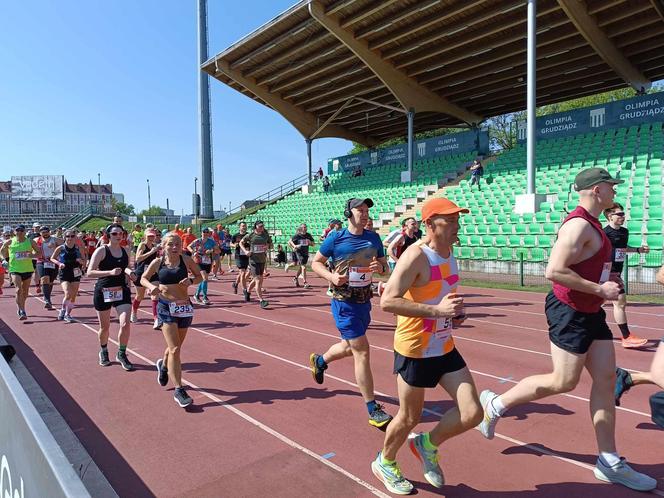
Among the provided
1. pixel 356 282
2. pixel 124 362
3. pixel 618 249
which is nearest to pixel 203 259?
pixel 124 362

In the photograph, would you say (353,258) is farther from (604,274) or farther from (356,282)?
(604,274)

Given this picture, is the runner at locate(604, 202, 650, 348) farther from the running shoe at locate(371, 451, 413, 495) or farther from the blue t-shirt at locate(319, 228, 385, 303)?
the running shoe at locate(371, 451, 413, 495)

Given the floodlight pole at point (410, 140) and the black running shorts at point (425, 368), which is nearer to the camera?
the black running shorts at point (425, 368)

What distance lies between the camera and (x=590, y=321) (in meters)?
3.50

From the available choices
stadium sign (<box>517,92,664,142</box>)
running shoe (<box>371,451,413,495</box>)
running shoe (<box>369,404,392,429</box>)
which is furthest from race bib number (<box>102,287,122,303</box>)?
stadium sign (<box>517,92,664,142</box>)

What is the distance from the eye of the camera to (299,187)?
1606 inches

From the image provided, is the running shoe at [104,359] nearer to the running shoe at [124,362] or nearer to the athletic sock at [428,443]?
the running shoe at [124,362]

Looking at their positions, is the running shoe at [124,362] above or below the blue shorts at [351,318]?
below

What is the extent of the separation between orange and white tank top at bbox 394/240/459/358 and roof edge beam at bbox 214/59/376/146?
31288 millimetres

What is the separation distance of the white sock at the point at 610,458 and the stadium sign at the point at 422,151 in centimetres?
2819

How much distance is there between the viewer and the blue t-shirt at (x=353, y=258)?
473 cm

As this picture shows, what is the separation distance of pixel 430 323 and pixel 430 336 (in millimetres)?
85

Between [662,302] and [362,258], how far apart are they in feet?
33.6

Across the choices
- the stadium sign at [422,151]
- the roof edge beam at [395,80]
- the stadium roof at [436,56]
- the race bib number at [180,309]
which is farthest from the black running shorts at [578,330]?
the stadium sign at [422,151]
